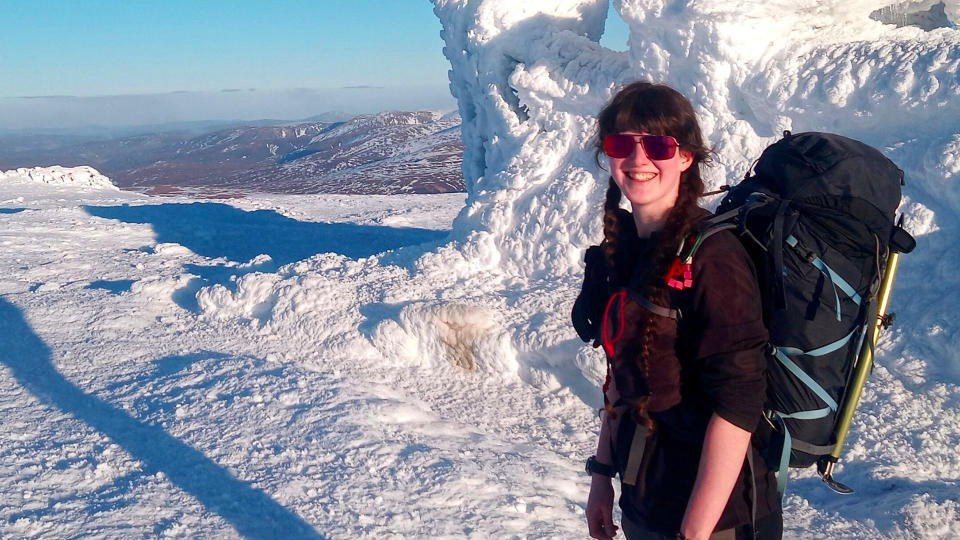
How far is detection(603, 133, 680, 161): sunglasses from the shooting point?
163 cm

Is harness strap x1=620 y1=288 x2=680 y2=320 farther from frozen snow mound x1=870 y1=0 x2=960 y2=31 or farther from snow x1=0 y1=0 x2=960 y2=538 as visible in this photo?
frozen snow mound x1=870 y1=0 x2=960 y2=31

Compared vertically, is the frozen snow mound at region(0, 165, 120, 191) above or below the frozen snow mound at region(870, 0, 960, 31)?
below

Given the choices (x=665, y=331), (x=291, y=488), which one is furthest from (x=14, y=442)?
(x=665, y=331)

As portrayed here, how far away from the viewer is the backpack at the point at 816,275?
1.61 metres

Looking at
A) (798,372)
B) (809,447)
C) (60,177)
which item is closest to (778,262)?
(798,372)

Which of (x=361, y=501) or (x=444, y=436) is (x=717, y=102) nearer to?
(x=444, y=436)

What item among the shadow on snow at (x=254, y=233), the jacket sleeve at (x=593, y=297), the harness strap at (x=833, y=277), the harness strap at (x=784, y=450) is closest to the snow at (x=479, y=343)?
the shadow on snow at (x=254, y=233)

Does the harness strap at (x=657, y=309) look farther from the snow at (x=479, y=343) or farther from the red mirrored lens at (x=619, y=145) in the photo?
the snow at (x=479, y=343)

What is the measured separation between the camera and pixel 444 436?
14.1ft

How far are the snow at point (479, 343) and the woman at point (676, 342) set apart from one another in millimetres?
1704

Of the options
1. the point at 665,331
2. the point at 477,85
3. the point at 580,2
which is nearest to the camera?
the point at 665,331

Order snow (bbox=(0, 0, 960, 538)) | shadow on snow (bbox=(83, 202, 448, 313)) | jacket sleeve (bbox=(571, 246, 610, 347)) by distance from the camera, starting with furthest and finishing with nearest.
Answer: shadow on snow (bbox=(83, 202, 448, 313)) < snow (bbox=(0, 0, 960, 538)) < jacket sleeve (bbox=(571, 246, 610, 347))

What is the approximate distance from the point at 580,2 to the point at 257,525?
648cm

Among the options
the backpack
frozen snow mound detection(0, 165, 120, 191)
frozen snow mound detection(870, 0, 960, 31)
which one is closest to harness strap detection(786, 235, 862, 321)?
the backpack
